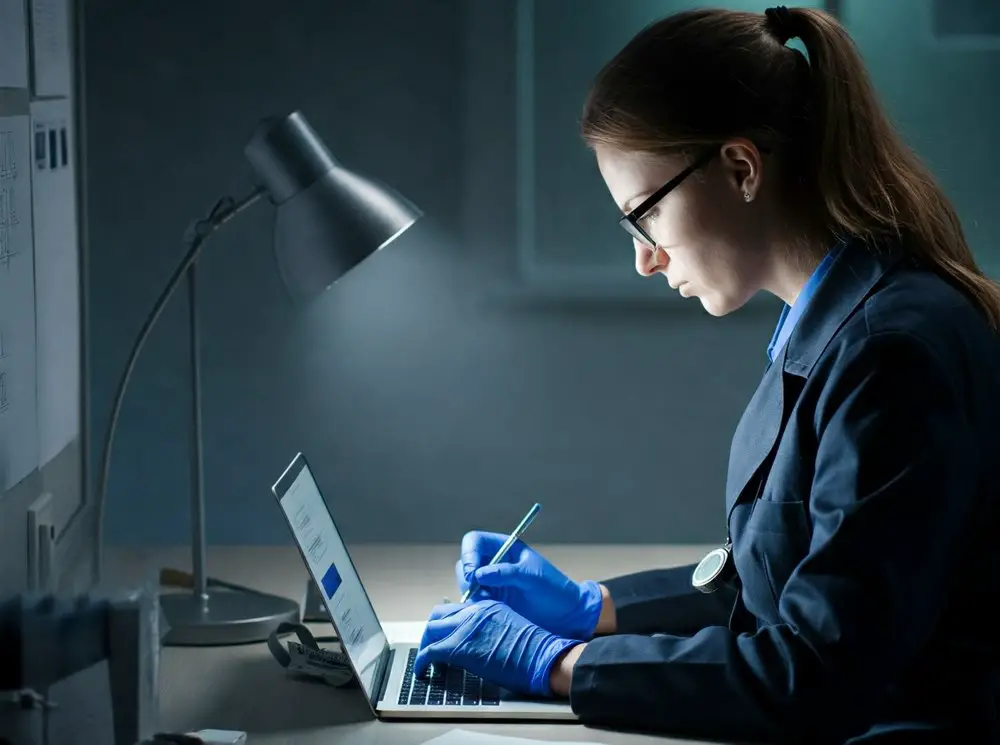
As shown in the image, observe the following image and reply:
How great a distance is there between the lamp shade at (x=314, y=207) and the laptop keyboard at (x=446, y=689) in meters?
0.46

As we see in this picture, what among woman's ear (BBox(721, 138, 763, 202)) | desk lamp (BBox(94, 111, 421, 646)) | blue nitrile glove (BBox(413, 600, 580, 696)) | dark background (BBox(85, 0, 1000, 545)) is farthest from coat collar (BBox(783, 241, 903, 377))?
dark background (BBox(85, 0, 1000, 545))

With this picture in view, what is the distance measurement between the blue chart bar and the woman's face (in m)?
0.48

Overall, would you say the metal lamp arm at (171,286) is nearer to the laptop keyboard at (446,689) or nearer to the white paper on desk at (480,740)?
the laptop keyboard at (446,689)

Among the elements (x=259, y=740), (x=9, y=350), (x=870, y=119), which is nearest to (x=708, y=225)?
(x=870, y=119)

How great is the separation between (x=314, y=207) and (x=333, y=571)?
428 millimetres

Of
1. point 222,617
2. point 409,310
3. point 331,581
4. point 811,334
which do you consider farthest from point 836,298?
point 409,310

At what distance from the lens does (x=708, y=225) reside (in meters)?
1.31

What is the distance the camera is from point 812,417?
1180 millimetres

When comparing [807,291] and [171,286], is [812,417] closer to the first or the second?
[807,291]

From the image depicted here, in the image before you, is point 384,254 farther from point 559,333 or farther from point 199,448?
point 199,448

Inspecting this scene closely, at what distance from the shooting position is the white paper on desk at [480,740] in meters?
1.19

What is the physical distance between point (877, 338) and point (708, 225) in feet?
0.84

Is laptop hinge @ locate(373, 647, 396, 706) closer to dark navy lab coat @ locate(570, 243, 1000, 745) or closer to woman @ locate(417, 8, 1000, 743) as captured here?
woman @ locate(417, 8, 1000, 743)

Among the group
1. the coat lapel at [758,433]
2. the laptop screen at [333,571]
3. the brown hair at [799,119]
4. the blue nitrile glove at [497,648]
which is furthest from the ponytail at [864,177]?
the laptop screen at [333,571]
